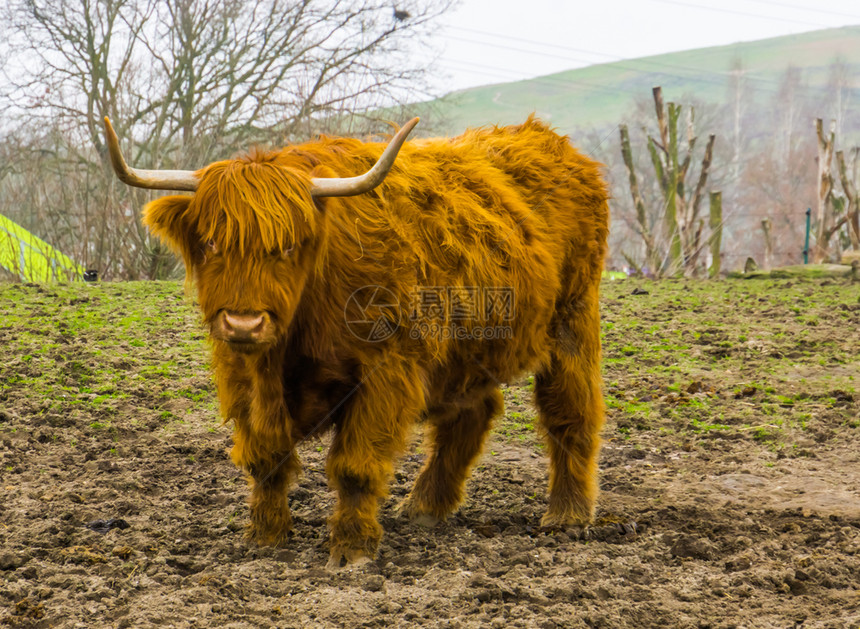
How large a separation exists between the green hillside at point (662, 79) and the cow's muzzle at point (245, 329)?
3485 inches

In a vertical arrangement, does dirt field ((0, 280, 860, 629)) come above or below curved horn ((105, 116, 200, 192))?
below

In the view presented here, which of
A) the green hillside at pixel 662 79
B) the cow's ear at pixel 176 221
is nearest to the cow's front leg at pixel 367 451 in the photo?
the cow's ear at pixel 176 221

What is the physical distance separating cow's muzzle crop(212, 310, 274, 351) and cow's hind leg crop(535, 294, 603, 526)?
1.69m

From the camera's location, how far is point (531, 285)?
3555mm

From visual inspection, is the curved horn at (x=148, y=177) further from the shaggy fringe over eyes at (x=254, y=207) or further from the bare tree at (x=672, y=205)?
the bare tree at (x=672, y=205)

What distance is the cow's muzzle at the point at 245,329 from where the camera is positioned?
2.60 meters

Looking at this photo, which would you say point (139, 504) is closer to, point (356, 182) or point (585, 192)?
point (356, 182)

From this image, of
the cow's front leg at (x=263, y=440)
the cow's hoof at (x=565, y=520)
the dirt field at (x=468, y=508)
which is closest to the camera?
the dirt field at (x=468, y=508)

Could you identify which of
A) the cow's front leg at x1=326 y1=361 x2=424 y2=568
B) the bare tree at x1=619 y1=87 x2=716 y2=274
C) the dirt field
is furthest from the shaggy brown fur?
the bare tree at x1=619 y1=87 x2=716 y2=274

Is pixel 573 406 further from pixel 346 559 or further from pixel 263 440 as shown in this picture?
pixel 263 440

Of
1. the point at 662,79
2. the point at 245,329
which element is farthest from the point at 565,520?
the point at 662,79

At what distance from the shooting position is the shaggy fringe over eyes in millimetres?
2703

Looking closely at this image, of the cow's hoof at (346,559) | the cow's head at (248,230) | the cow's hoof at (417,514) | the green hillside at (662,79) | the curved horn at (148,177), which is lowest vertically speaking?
the cow's hoof at (417,514)

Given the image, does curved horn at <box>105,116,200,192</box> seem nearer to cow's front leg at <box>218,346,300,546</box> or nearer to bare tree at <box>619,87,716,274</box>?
cow's front leg at <box>218,346,300,546</box>
